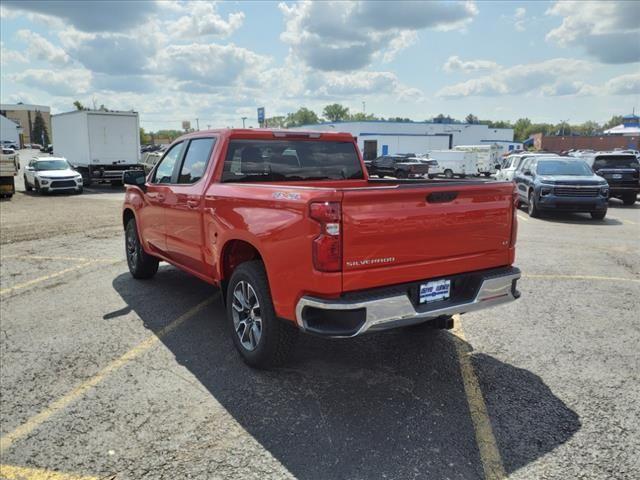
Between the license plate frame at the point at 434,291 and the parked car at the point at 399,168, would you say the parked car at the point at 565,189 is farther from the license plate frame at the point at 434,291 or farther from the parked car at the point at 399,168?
the parked car at the point at 399,168

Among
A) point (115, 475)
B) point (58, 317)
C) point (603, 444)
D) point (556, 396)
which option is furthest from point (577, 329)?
point (58, 317)

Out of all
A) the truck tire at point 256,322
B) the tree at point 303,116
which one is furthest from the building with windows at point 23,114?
the truck tire at point 256,322

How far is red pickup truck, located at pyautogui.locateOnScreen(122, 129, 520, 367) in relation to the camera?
3268 mm

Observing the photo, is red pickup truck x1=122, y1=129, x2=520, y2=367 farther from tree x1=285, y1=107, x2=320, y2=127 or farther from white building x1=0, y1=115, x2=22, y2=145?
tree x1=285, y1=107, x2=320, y2=127

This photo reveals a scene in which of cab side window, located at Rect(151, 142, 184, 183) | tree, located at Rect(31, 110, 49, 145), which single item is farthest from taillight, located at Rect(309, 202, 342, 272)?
tree, located at Rect(31, 110, 49, 145)

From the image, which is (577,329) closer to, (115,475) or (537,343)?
(537,343)

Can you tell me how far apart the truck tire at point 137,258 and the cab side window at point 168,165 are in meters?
1.05

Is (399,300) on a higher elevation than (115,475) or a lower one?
higher

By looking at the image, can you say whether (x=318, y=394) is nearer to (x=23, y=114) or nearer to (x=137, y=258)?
(x=137, y=258)

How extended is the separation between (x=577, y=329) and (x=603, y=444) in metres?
2.17

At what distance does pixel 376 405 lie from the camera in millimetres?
3564

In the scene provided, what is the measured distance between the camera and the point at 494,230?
4.00 metres

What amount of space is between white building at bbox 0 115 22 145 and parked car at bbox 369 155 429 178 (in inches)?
3867

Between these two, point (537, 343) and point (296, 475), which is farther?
point (537, 343)
